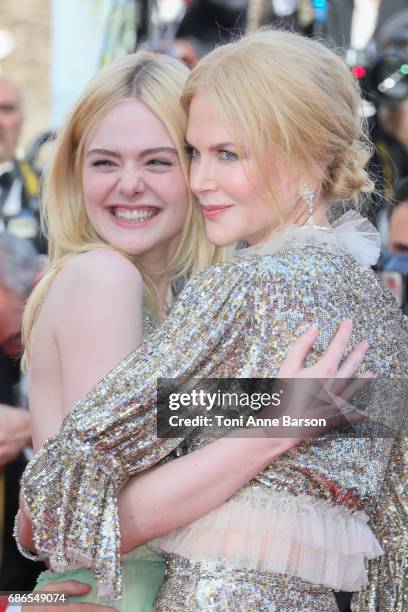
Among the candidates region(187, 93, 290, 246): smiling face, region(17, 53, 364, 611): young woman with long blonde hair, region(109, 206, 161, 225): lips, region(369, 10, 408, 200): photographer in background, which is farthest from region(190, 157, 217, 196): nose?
region(369, 10, 408, 200): photographer in background

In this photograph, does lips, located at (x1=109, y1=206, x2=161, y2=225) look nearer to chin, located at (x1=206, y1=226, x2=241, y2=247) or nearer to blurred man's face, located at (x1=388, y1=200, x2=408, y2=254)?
chin, located at (x1=206, y1=226, x2=241, y2=247)

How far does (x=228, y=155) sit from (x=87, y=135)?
22.4 inches

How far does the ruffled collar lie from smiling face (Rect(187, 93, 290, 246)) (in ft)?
0.19

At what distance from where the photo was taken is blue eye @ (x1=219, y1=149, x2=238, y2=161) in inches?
85.8

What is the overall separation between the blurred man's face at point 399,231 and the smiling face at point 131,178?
1.88m

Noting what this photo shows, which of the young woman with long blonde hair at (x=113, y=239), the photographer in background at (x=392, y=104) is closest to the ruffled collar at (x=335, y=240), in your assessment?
the young woman with long blonde hair at (x=113, y=239)

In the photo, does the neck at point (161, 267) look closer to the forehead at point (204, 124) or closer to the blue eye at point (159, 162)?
the blue eye at point (159, 162)

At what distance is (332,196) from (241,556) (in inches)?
33.5

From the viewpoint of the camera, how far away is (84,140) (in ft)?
8.58

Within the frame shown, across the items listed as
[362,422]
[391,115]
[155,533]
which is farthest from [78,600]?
[391,115]

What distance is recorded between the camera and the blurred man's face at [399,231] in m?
4.27

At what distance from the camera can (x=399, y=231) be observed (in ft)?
14.1

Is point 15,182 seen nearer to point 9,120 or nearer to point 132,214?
point 9,120

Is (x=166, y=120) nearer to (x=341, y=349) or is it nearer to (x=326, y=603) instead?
(x=341, y=349)
